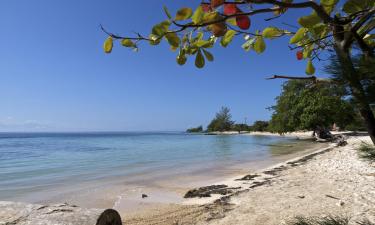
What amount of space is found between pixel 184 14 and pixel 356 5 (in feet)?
1.37

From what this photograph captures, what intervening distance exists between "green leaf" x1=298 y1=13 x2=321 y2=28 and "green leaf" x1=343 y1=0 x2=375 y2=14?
7cm

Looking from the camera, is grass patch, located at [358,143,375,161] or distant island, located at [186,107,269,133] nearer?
grass patch, located at [358,143,375,161]

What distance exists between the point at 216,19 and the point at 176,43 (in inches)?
4.8

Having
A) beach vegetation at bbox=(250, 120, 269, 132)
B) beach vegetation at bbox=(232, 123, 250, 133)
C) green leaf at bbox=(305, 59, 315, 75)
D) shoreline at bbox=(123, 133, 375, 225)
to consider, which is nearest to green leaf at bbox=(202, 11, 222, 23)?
green leaf at bbox=(305, 59, 315, 75)

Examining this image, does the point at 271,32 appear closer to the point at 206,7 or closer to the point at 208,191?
the point at 206,7

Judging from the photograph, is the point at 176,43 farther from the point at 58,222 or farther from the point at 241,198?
the point at 241,198

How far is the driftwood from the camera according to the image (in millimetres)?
3352

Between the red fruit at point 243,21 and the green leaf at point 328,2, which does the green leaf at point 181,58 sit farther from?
the green leaf at point 328,2

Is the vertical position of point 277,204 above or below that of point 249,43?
below

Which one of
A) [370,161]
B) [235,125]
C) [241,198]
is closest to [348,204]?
[241,198]

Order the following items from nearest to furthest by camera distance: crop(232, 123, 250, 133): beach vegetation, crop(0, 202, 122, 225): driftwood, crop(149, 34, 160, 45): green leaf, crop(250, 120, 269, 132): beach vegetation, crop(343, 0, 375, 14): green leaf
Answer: crop(343, 0, 375, 14): green leaf, crop(149, 34, 160, 45): green leaf, crop(0, 202, 122, 225): driftwood, crop(250, 120, 269, 132): beach vegetation, crop(232, 123, 250, 133): beach vegetation

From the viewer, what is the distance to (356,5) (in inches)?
32.2

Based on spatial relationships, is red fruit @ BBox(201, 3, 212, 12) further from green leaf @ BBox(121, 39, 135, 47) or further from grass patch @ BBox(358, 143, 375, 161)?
grass patch @ BBox(358, 143, 375, 161)

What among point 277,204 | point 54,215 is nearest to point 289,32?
point 54,215
